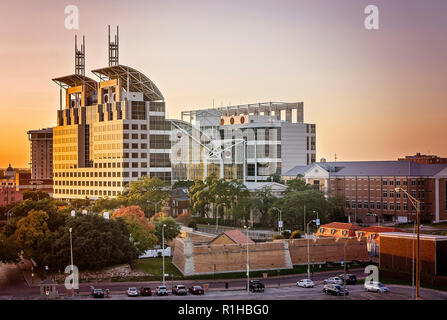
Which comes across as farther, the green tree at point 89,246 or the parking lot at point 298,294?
the green tree at point 89,246

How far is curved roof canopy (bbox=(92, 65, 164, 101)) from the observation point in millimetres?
106500

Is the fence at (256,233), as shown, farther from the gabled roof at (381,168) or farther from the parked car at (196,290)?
the gabled roof at (381,168)

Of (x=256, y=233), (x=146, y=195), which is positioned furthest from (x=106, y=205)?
(x=256, y=233)

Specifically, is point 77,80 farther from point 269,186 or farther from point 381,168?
point 381,168

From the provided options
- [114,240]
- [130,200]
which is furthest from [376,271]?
[130,200]

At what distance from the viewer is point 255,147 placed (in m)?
125

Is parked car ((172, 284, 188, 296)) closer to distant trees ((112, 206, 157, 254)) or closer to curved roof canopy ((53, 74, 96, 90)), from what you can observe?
distant trees ((112, 206, 157, 254))

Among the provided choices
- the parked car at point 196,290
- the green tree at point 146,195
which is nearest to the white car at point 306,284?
the parked car at point 196,290

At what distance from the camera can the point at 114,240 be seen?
54500 millimetres

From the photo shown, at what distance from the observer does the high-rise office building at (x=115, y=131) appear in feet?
349

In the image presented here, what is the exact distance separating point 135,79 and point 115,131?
34.4ft

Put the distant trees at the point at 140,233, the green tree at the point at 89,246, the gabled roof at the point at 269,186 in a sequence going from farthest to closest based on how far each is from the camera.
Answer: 1. the gabled roof at the point at 269,186
2. the distant trees at the point at 140,233
3. the green tree at the point at 89,246

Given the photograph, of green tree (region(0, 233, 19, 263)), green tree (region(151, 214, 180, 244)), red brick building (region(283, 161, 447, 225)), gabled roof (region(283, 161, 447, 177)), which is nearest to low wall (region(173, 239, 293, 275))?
green tree (region(151, 214, 180, 244))
